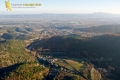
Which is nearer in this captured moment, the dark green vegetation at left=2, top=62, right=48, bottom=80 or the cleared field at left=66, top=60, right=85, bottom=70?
Result: the dark green vegetation at left=2, top=62, right=48, bottom=80

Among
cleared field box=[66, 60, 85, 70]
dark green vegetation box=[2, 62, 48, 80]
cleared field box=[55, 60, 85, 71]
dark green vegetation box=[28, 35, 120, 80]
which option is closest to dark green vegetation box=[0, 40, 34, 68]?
dark green vegetation box=[2, 62, 48, 80]

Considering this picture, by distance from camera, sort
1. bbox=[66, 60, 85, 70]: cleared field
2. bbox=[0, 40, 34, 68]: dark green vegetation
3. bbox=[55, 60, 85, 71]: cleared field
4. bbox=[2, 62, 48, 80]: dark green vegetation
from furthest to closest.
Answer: bbox=[0, 40, 34, 68]: dark green vegetation < bbox=[66, 60, 85, 70]: cleared field < bbox=[55, 60, 85, 71]: cleared field < bbox=[2, 62, 48, 80]: dark green vegetation

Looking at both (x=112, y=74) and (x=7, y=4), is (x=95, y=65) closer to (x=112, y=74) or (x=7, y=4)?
(x=112, y=74)

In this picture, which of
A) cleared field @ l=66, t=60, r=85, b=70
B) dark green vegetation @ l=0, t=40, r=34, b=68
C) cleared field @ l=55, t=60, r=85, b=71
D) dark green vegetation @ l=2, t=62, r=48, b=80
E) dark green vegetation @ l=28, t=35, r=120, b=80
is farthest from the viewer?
dark green vegetation @ l=28, t=35, r=120, b=80

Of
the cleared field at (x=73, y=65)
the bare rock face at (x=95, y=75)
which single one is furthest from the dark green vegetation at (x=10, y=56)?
the bare rock face at (x=95, y=75)

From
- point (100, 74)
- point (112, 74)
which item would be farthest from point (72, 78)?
point (112, 74)

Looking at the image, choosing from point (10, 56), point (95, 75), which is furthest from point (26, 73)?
point (10, 56)

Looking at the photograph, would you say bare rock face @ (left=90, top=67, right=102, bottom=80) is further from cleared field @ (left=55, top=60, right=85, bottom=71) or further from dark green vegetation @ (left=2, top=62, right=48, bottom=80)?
dark green vegetation @ (left=2, top=62, right=48, bottom=80)

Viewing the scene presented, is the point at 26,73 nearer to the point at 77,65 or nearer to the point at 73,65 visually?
the point at 73,65

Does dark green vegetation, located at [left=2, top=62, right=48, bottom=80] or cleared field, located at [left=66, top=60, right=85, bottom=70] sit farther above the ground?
dark green vegetation, located at [left=2, top=62, right=48, bottom=80]
